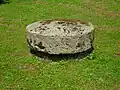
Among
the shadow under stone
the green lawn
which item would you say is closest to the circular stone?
the shadow under stone

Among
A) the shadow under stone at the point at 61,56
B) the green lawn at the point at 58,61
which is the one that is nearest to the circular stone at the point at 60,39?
the shadow under stone at the point at 61,56

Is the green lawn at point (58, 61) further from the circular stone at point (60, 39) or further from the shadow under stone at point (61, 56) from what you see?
the circular stone at point (60, 39)

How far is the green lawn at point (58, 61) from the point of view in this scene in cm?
1012

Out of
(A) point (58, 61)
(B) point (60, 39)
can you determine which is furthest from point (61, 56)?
→ (B) point (60, 39)

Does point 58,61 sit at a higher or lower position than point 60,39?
lower

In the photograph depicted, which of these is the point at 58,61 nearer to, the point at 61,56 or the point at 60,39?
the point at 61,56

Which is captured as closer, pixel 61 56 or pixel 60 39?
pixel 60 39

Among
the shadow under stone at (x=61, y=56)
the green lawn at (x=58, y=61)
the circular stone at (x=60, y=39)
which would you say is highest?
the circular stone at (x=60, y=39)

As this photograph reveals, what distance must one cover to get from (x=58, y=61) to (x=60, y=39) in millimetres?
883

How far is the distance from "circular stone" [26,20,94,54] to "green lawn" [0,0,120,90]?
47 centimetres

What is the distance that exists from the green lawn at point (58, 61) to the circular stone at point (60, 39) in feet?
1.53

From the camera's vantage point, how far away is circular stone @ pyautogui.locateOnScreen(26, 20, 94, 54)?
1119 cm

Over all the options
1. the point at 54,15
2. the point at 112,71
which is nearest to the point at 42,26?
the point at 112,71

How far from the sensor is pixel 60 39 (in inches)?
439
